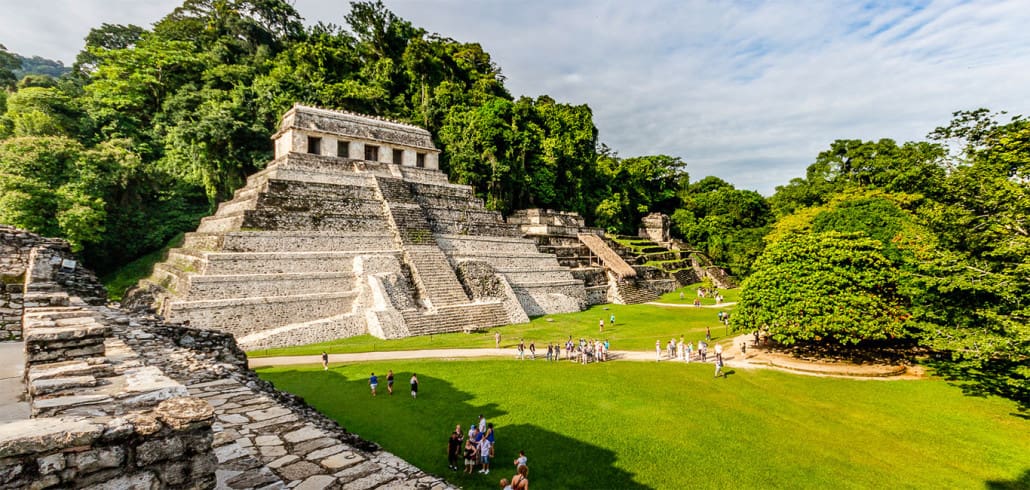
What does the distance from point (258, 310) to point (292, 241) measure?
420 cm

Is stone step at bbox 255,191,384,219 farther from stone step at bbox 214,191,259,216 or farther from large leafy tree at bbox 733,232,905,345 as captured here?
large leafy tree at bbox 733,232,905,345

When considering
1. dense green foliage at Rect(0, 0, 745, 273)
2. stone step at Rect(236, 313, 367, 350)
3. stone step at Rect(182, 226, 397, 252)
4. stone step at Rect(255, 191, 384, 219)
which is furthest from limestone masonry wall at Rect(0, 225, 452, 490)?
dense green foliage at Rect(0, 0, 745, 273)

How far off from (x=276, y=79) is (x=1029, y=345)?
41.1 metres

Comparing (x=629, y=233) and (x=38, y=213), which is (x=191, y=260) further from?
(x=629, y=233)

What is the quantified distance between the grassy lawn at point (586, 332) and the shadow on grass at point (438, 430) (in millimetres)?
3811

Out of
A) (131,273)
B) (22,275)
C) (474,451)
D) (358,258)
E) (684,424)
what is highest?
(358,258)

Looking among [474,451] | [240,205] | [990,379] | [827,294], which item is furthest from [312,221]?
[990,379]

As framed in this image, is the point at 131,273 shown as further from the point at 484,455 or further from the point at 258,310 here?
the point at 484,455

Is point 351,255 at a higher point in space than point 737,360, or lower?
higher

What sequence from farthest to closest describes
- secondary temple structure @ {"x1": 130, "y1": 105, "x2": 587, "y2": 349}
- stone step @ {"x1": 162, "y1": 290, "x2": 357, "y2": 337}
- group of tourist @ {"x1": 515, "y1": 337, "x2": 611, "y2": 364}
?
secondary temple structure @ {"x1": 130, "y1": 105, "x2": 587, "y2": 349} → group of tourist @ {"x1": 515, "y1": 337, "x2": 611, "y2": 364} → stone step @ {"x1": 162, "y1": 290, "x2": 357, "y2": 337}

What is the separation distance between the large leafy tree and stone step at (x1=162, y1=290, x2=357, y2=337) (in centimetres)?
1736

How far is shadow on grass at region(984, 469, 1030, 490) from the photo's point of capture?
8922 millimetres

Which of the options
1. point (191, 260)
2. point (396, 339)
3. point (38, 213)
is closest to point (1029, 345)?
point (396, 339)

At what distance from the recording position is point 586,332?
22812 mm
